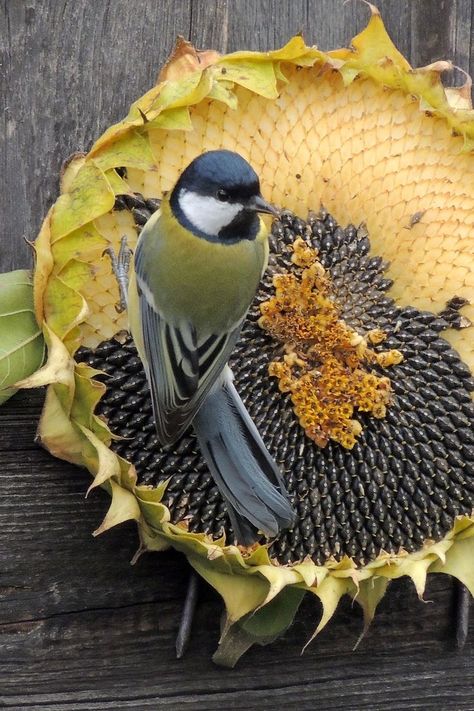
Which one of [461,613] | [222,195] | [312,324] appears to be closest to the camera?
[222,195]

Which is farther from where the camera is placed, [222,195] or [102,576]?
[102,576]

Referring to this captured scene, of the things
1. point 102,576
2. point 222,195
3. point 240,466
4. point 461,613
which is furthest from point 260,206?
point 461,613

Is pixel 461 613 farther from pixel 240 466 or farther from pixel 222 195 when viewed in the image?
pixel 222 195

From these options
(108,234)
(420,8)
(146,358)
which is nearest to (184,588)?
(146,358)

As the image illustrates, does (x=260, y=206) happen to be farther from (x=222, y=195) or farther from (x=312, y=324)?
(x=312, y=324)

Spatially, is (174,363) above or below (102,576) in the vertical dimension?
above

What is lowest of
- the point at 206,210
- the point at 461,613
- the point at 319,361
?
the point at 461,613

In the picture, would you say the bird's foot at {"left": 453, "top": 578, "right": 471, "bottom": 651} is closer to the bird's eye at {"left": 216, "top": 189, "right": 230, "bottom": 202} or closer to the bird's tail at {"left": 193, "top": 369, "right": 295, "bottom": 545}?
the bird's tail at {"left": 193, "top": 369, "right": 295, "bottom": 545}

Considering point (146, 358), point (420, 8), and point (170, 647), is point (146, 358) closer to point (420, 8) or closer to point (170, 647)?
point (170, 647)

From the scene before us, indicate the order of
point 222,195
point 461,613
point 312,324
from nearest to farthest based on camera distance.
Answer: point 222,195, point 312,324, point 461,613
